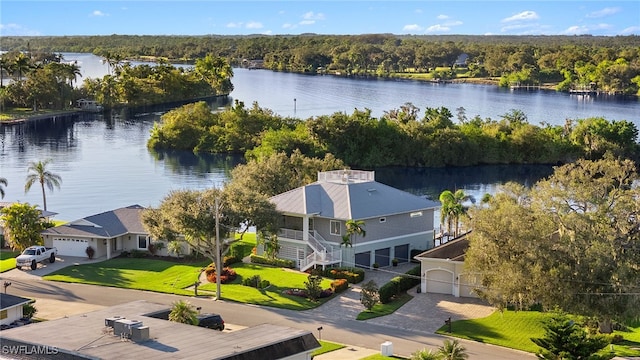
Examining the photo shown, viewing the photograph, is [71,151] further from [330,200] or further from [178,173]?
[330,200]

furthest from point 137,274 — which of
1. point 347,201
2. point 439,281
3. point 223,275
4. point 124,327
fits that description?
point 124,327

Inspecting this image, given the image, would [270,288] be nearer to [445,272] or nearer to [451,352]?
[445,272]

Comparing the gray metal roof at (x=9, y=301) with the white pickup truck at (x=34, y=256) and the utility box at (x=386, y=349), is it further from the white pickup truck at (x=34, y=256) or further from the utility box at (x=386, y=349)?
the utility box at (x=386, y=349)

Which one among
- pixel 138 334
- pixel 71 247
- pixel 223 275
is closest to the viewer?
pixel 138 334

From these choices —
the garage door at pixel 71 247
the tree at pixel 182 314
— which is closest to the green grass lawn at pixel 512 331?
the tree at pixel 182 314

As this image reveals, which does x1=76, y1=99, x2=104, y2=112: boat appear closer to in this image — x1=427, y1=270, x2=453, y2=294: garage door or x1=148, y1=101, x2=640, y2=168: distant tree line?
x1=148, y1=101, x2=640, y2=168: distant tree line

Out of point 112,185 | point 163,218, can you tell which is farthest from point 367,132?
point 163,218

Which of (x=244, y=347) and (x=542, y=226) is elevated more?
(x=542, y=226)
